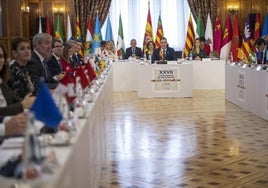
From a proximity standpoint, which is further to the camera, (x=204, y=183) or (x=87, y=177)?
(x=204, y=183)

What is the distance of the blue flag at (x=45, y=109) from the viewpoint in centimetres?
270

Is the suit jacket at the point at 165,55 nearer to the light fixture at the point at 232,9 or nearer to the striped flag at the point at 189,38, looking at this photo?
the striped flag at the point at 189,38

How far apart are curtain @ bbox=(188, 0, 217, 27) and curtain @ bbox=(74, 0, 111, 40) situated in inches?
112

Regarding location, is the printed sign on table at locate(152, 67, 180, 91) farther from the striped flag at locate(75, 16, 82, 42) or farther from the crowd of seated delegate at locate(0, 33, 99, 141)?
the striped flag at locate(75, 16, 82, 42)

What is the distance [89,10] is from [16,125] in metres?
13.4

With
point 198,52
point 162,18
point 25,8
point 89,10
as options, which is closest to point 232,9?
point 162,18

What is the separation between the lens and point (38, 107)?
2729 millimetres

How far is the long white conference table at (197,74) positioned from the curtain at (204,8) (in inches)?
132

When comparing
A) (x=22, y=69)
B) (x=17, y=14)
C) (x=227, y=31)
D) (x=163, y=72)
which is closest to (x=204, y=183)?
(x=22, y=69)

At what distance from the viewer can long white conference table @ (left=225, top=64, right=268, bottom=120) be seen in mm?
8241

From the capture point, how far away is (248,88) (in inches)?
362

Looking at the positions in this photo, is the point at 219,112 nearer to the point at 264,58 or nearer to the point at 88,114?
the point at 264,58

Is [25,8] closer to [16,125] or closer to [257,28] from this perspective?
A: [257,28]

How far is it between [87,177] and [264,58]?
22.5ft
